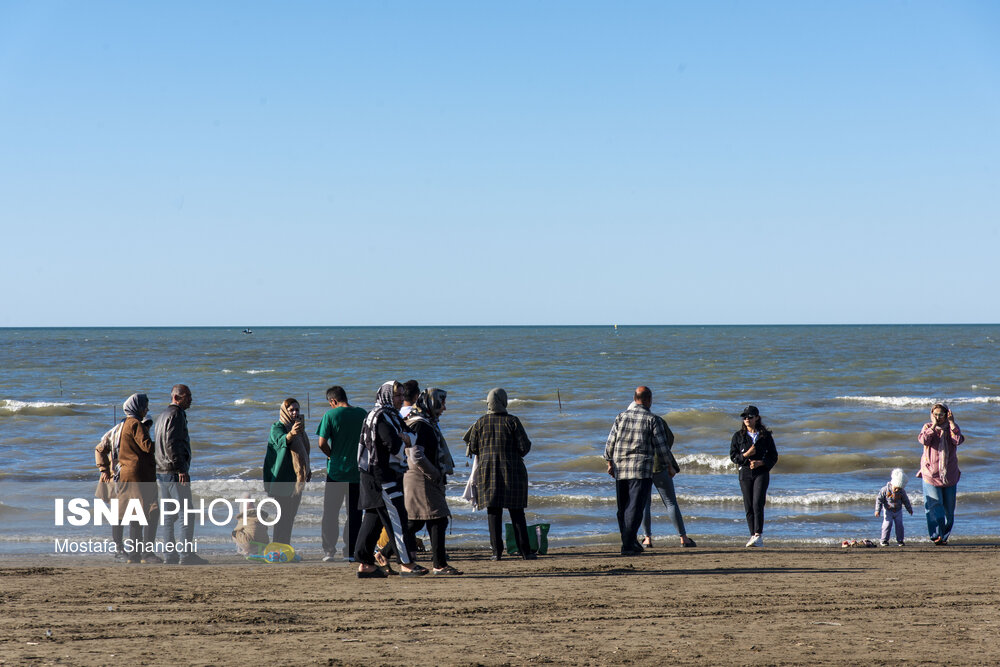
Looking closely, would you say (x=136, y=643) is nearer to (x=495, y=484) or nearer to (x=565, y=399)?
(x=495, y=484)

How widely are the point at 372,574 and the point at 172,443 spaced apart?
2.03 metres

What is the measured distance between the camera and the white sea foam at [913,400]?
94.5 ft

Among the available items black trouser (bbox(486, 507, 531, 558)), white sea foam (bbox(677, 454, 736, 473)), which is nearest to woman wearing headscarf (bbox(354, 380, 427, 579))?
black trouser (bbox(486, 507, 531, 558))

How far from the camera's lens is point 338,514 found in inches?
347

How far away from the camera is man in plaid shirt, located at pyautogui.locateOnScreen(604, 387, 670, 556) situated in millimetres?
8844

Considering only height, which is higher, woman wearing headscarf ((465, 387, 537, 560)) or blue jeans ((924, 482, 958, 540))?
woman wearing headscarf ((465, 387, 537, 560))

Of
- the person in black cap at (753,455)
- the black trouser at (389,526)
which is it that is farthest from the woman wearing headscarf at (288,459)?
the person in black cap at (753,455)

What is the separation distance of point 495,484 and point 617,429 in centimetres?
125

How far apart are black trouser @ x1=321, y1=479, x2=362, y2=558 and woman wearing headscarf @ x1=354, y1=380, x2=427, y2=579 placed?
91cm

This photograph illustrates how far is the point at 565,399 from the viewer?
3072cm

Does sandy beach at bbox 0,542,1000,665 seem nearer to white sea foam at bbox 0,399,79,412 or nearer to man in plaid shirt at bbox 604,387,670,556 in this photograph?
man in plaid shirt at bbox 604,387,670,556

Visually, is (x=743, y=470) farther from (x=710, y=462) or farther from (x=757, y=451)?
(x=710, y=462)

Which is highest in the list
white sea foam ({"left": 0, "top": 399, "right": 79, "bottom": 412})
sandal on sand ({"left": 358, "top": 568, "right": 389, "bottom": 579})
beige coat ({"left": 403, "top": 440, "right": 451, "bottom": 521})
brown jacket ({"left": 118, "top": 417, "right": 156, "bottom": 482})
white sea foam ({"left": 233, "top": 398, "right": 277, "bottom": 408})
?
white sea foam ({"left": 0, "top": 399, "right": 79, "bottom": 412})

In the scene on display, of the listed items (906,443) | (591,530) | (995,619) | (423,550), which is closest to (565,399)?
(906,443)
